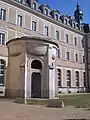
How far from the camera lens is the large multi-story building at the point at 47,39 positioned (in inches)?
920

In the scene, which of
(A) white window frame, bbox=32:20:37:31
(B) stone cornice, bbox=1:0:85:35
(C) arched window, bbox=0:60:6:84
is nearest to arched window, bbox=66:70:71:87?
(B) stone cornice, bbox=1:0:85:35

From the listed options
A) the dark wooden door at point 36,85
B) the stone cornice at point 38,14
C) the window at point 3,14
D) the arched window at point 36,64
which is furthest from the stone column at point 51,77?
the stone cornice at point 38,14

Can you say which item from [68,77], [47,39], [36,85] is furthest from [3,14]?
[68,77]

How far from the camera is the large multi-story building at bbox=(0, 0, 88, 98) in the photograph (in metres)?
23.4

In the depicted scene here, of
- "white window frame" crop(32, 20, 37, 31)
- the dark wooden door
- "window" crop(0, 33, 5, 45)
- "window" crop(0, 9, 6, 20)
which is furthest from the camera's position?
"white window frame" crop(32, 20, 37, 31)

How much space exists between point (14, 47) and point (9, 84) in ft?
12.7

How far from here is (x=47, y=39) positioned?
77.5ft

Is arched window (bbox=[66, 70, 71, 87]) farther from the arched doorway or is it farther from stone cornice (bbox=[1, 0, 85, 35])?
the arched doorway

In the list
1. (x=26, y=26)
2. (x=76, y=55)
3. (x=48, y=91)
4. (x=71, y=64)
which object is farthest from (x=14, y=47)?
(x=76, y=55)

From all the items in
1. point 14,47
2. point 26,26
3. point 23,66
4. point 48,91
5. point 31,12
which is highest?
point 31,12

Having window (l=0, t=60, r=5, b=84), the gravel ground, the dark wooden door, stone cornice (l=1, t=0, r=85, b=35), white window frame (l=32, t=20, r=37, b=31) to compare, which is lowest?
the gravel ground

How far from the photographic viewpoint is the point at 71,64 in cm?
4712

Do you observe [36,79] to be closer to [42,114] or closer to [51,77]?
[51,77]

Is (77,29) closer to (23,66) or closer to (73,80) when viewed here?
(73,80)
